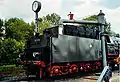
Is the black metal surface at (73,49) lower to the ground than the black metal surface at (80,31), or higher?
lower

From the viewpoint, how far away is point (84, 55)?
1661 centimetres

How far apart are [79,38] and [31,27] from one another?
33.2 metres

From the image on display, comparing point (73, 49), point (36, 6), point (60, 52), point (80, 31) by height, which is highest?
point (36, 6)

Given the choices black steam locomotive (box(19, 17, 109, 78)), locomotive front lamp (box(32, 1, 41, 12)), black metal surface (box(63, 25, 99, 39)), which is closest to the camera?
black steam locomotive (box(19, 17, 109, 78))

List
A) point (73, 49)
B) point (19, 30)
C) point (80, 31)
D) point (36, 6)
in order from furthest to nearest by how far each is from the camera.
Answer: point (19, 30) → point (36, 6) → point (80, 31) → point (73, 49)

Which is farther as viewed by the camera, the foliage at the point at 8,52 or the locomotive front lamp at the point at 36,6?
the foliage at the point at 8,52

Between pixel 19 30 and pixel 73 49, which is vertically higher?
pixel 19 30

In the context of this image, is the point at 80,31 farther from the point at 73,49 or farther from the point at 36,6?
the point at 36,6

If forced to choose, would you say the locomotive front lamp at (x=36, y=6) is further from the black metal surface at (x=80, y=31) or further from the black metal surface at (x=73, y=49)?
the black metal surface at (x=73, y=49)

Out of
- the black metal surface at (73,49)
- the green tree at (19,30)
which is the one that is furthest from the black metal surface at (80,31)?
the green tree at (19,30)

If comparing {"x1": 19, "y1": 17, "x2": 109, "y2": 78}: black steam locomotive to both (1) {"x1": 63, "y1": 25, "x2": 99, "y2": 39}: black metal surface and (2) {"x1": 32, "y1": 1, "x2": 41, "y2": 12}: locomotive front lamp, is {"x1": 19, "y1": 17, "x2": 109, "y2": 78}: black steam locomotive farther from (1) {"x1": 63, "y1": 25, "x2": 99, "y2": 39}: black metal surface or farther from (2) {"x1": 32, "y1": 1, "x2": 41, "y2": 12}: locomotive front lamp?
(2) {"x1": 32, "y1": 1, "x2": 41, "y2": 12}: locomotive front lamp

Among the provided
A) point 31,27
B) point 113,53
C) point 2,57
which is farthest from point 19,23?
point 113,53

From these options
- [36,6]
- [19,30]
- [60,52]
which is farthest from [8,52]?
[60,52]

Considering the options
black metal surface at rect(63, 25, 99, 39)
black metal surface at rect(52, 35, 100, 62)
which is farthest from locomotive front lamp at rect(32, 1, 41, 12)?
black metal surface at rect(52, 35, 100, 62)
